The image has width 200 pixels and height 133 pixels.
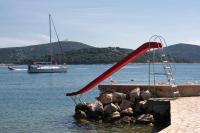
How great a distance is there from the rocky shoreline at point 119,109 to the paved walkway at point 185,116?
2.01 meters

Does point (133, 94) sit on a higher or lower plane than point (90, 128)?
higher

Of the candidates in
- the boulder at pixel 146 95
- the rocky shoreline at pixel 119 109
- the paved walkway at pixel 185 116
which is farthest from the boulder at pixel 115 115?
the paved walkway at pixel 185 116

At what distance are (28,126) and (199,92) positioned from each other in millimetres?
9639

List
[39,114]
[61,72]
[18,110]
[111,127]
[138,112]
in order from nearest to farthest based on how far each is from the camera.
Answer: [111,127]
[138,112]
[39,114]
[18,110]
[61,72]

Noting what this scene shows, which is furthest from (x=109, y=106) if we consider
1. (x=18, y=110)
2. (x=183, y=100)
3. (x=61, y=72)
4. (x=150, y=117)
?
(x=61, y=72)

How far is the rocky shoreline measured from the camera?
22.9m

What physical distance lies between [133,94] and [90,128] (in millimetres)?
3483

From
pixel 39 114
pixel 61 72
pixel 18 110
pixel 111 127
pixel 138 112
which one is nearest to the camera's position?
pixel 111 127

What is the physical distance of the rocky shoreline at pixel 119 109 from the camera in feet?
75.2

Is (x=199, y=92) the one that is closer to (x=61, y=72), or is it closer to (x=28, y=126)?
(x=28, y=126)

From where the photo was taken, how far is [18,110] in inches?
1259

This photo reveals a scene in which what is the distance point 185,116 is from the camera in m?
17.5

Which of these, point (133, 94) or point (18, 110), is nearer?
point (133, 94)

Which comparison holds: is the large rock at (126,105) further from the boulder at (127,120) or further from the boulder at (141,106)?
the boulder at (127,120)
